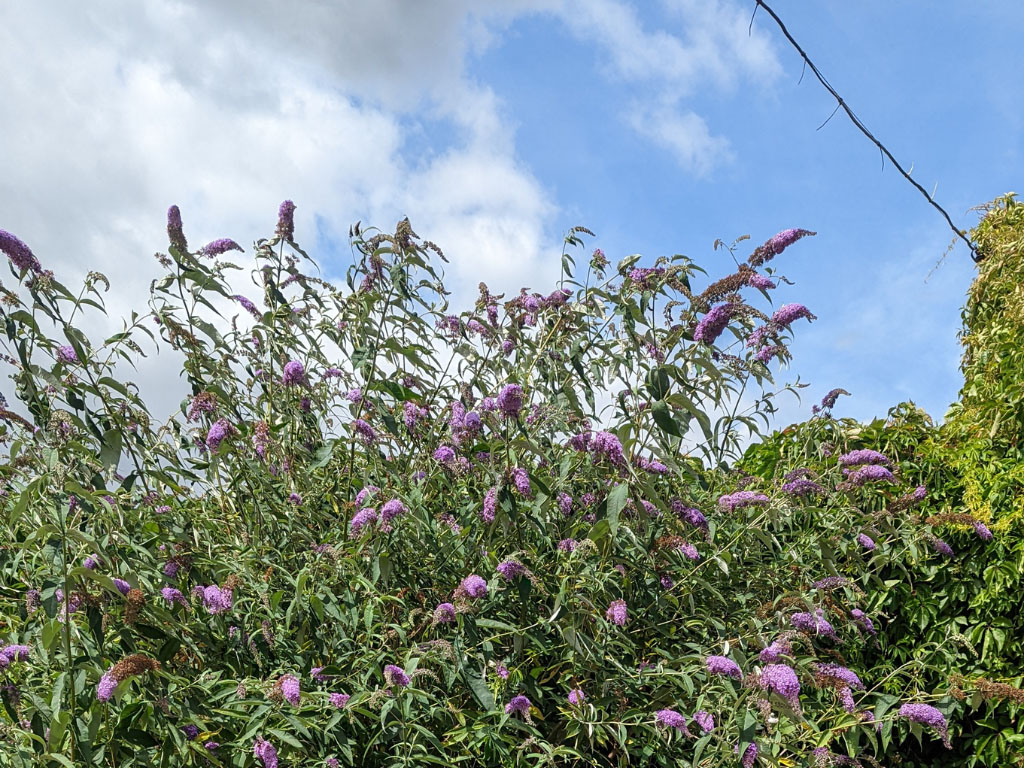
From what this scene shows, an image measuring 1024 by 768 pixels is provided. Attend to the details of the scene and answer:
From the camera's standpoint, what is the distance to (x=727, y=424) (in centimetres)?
339

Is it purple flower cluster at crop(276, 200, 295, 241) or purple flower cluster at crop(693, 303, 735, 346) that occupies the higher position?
purple flower cluster at crop(276, 200, 295, 241)

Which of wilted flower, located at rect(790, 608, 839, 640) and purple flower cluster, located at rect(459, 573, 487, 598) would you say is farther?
wilted flower, located at rect(790, 608, 839, 640)

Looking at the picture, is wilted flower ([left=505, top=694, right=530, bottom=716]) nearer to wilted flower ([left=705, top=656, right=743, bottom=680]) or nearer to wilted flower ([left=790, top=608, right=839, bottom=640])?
wilted flower ([left=705, top=656, right=743, bottom=680])

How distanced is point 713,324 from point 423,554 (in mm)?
1177

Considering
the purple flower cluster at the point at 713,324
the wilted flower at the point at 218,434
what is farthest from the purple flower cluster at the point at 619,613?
the wilted flower at the point at 218,434

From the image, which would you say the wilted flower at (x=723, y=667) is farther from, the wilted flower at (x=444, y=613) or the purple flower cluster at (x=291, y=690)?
the purple flower cluster at (x=291, y=690)

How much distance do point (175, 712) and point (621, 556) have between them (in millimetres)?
1371

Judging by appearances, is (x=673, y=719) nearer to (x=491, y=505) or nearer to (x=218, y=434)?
(x=491, y=505)

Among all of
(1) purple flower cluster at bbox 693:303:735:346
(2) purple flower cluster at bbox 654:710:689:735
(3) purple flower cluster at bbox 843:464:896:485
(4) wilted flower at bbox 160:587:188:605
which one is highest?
(1) purple flower cluster at bbox 693:303:735:346

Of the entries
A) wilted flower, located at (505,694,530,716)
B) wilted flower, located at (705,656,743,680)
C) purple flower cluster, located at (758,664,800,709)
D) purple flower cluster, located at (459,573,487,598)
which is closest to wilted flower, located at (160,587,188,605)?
purple flower cluster, located at (459,573,487,598)

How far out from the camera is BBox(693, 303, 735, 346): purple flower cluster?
8.73ft

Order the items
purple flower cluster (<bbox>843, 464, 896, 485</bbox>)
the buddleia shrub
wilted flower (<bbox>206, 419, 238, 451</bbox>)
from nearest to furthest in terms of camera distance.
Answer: wilted flower (<bbox>206, 419, 238, 451</bbox>) → purple flower cluster (<bbox>843, 464, 896, 485</bbox>) → the buddleia shrub

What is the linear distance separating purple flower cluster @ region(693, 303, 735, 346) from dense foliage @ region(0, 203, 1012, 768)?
2cm

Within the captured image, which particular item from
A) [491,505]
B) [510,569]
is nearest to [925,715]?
[510,569]
